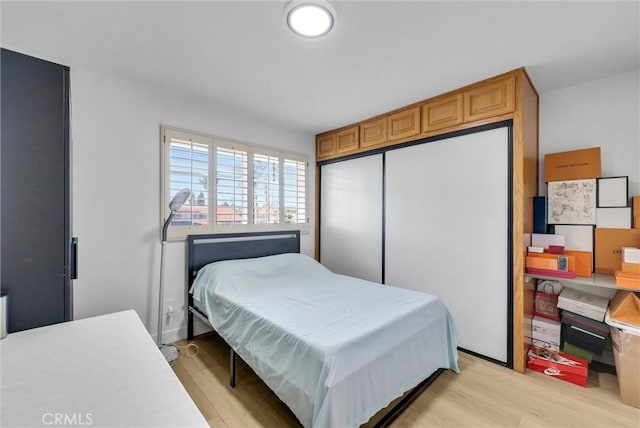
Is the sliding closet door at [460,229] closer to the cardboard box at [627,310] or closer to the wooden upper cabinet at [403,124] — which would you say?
the wooden upper cabinet at [403,124]

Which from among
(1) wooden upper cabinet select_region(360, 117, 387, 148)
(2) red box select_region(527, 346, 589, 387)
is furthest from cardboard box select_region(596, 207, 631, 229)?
(1) wooden upper cabinet select_region(360, 117, 387, 148)

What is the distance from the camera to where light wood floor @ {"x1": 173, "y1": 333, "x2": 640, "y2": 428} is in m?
1.76

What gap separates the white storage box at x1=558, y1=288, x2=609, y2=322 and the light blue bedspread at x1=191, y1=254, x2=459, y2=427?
3.33 ft

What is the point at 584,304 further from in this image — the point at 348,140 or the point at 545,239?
the point at 348,140

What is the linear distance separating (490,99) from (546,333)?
2128 millimetres

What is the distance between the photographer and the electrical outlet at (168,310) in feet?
8.96

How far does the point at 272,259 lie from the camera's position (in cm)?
311

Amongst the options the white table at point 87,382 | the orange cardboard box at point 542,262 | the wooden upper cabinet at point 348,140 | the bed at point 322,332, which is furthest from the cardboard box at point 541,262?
the white table at point 87,382

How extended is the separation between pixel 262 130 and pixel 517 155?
2731 millimetres

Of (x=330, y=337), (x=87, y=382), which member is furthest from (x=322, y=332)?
(x=87, y=382)

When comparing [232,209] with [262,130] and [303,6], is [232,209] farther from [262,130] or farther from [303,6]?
[303,6]

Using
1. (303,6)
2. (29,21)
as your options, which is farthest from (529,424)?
(29,21)

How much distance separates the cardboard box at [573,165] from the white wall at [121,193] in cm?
353

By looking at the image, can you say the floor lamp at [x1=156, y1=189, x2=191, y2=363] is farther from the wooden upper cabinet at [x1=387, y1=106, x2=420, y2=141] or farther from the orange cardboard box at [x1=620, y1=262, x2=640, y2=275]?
the orange cardboard box at [x1=620, y1=262, x2=640, y2=275]
